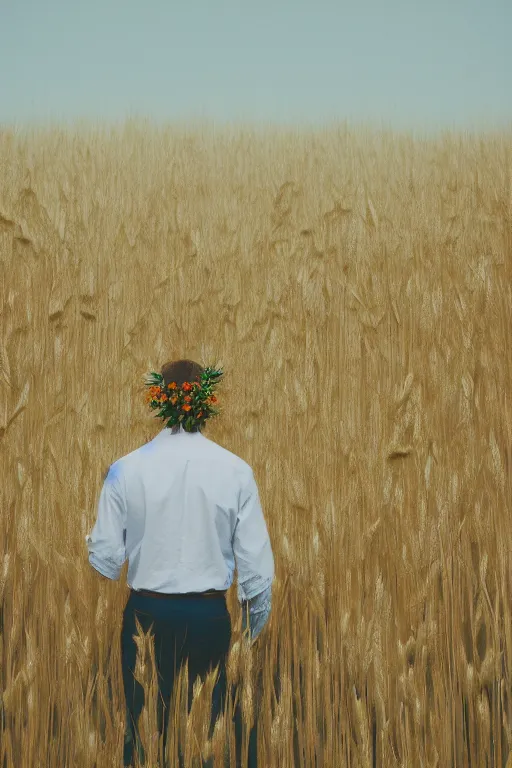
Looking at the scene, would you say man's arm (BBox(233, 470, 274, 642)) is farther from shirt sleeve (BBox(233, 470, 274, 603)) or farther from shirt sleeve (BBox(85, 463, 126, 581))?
shirt sleeve (BBox(85, 463, 126, 581))

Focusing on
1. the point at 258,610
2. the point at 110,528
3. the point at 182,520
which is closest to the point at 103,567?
the point at 110,528

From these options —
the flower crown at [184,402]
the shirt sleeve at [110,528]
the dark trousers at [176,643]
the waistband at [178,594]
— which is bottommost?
the dark trousers at [176,643]

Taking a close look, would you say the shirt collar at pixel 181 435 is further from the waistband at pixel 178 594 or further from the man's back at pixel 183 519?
the waistband at pixel 178 594

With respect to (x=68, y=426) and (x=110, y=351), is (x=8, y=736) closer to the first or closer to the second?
(x=68, y=426)

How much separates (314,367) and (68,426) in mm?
813

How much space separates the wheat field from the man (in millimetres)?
78

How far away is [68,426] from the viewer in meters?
2.23

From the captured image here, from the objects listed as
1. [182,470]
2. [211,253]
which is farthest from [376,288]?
[182,470]

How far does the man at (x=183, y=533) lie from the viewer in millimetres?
1280

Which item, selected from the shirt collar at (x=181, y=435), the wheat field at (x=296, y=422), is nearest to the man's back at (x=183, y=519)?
the shirt collar at (x=181, y=435)

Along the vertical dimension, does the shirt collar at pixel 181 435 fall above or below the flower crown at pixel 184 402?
below

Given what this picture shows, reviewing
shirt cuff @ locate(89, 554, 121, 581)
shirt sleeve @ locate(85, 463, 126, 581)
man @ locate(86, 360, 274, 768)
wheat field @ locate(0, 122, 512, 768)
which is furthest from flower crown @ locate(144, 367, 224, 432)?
wheat field @ locate(0, 122, 512, 768)

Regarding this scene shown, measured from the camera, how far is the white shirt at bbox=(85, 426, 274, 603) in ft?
4.20

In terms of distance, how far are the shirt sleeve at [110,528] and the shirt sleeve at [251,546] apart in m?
0.20
